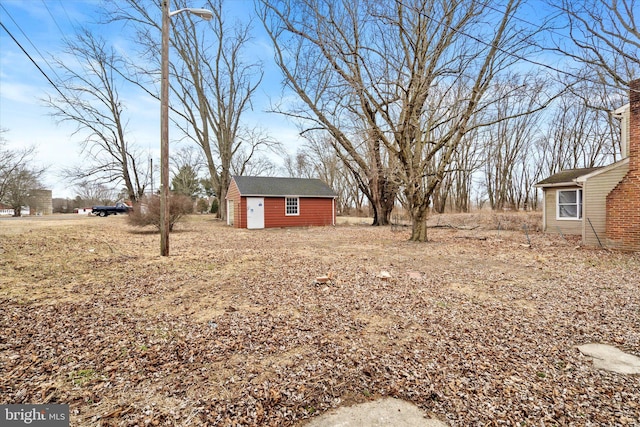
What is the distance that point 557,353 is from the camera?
2889 mm

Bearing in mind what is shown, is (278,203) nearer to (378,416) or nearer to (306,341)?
(306,341)

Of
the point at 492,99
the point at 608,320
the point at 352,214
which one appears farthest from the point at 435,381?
the point at 352,214

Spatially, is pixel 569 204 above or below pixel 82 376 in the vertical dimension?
above

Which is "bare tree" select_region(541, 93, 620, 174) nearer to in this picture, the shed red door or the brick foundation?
the brick foundation

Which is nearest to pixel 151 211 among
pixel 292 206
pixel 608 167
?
pixel 292 206

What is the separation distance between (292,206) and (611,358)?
16.9 meters

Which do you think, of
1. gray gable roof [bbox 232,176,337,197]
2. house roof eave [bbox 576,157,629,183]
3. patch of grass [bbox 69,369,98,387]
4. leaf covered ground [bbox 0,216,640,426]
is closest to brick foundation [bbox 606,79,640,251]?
house roof eave [bbox 576,157,629,183]

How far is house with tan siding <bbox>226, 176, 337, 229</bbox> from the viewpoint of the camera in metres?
17.8

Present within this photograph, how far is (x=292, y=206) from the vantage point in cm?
1898

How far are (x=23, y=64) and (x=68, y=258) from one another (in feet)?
17.5

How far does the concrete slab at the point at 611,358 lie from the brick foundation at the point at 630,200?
7984mm

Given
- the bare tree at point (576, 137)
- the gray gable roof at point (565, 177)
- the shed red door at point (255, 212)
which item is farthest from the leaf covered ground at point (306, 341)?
the bare tree at point (576, 137)

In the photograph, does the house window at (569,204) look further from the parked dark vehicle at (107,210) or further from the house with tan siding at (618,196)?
the parked dark vehicle at (107,210)

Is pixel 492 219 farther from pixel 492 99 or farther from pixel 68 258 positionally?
pixel 68 258
